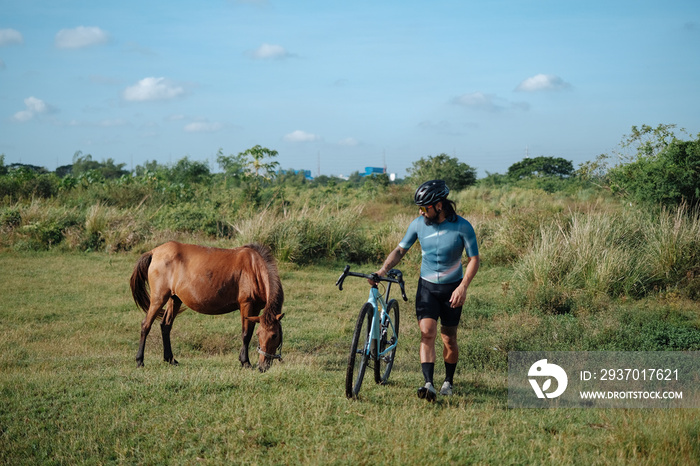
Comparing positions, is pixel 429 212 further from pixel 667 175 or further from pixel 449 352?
pixel 667 175

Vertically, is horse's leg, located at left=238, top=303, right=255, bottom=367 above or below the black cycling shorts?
below

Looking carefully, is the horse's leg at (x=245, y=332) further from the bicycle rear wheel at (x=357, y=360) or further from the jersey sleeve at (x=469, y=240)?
the jersey sleeve at (x=469, y=240)

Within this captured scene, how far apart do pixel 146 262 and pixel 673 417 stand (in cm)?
611

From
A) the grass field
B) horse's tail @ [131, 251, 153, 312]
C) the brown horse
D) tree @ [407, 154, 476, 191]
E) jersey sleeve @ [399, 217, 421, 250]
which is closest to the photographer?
the grass field

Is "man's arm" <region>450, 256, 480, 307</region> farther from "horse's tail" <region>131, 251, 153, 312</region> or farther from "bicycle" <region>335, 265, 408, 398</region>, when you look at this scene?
"horse's tail" <region>131, 251, 153, 312</region>

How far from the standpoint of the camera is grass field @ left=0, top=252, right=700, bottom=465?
Result: 156 inches

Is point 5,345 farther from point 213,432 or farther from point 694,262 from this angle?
point 694,262

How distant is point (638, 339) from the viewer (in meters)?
7.84

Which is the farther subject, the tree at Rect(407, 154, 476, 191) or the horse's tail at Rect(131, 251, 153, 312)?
the tree at Rect(407, 154, 476, 191)

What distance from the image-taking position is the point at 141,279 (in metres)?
7.41

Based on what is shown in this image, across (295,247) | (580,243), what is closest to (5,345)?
(295,247)

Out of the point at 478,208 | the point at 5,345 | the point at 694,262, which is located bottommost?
the point at 5,345

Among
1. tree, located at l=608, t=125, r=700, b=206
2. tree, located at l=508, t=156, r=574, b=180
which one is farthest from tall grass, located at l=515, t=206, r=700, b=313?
tree, located at l=508, t=156, r=574, b=180

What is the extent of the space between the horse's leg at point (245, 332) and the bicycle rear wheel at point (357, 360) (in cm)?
182
